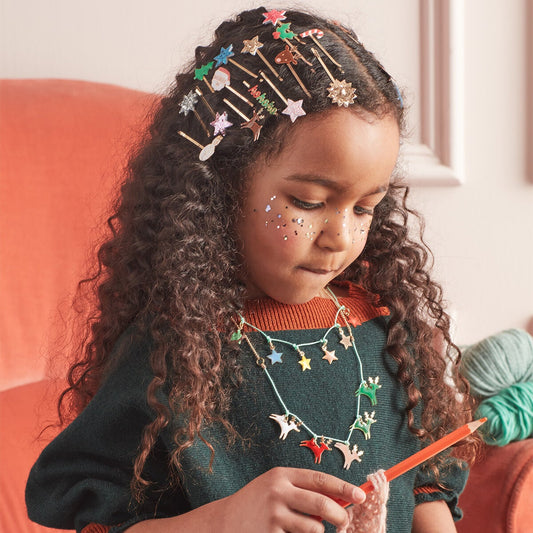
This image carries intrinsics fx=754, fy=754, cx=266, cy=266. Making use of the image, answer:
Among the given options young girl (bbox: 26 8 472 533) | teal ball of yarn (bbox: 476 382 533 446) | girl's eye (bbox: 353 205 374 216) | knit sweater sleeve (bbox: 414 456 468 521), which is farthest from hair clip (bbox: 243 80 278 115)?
teal ball of yarn (bbox: 476 382 533 446)

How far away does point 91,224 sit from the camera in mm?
1091

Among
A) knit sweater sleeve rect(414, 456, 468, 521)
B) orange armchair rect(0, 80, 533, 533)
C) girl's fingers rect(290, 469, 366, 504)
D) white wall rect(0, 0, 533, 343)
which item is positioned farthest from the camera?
white wall rect(0, 0, 533, 343)

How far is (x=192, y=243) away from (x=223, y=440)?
0.57ft

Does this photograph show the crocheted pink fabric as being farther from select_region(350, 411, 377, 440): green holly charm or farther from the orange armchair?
the orange armchair

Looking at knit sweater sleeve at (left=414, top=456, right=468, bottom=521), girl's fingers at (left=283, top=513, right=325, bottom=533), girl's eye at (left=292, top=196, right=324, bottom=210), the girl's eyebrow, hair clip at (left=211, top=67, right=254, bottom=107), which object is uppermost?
hair clip at (left=211, top=67, right=254, bottom=107)

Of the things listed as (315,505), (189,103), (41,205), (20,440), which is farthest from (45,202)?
(315,505)

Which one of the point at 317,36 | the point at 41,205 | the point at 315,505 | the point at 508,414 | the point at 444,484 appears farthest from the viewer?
the point at 41,205

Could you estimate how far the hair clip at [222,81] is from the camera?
2.10 ft

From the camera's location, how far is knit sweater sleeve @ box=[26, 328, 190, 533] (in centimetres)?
64

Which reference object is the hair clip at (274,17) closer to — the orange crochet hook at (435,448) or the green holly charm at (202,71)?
the green holly charm at (202,71)

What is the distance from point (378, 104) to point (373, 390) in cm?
27

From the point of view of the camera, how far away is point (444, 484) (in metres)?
0.78

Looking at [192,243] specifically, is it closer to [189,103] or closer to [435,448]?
[189,103]

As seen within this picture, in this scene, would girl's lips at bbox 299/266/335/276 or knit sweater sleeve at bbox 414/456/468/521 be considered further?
knit sweater sleeve at bbox 414/456/468/521
